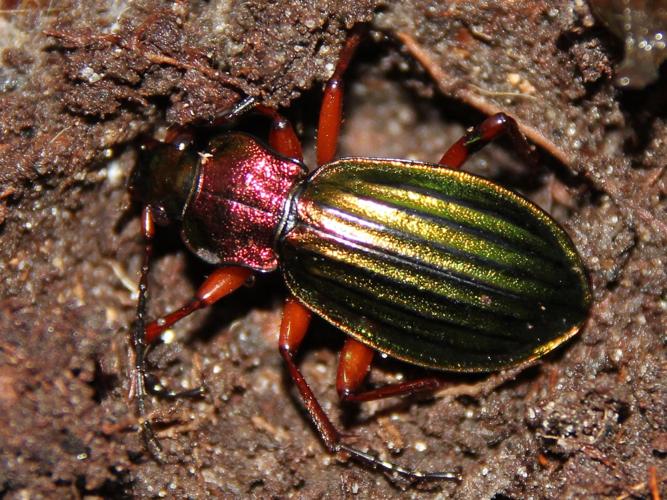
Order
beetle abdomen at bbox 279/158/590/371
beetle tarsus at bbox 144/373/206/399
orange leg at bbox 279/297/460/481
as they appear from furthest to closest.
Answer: beetle tarsus at bbox 144/373/206/399
orange leg at bbox 279/297/460/481
beetle abdomen at bbox 279/158/590/371

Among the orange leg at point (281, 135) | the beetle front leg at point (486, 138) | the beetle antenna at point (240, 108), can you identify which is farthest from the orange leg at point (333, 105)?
the beetle front leg at point (486, 138)

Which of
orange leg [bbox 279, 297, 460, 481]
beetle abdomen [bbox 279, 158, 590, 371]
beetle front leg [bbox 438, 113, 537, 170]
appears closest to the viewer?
beetle abdomen [bbox 279, 158, 590, 371]

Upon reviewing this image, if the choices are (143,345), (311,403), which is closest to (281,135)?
(143,345)

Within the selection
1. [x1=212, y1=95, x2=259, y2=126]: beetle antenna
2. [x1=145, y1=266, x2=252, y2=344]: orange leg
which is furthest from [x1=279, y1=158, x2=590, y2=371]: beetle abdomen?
[x1=212, y1=95, x2=259, y2=126]: beetle antenna

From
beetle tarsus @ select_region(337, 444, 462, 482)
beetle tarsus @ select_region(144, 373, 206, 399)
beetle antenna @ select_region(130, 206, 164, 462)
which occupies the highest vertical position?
beetle antenna @ select_region(130, 206, 164, 462)

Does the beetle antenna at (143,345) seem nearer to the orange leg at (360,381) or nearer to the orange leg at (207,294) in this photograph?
the orange leg at (207,294)

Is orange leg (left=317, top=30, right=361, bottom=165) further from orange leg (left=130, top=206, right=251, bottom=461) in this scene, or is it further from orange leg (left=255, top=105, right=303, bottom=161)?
orange leg (left=130, top=206, right=251, bottom=461)

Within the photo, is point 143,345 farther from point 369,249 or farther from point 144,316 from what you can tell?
point 369,249

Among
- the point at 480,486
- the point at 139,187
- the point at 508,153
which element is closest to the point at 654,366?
the point at 480,486

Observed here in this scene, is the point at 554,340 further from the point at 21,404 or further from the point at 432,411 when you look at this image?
the point at 21,404
